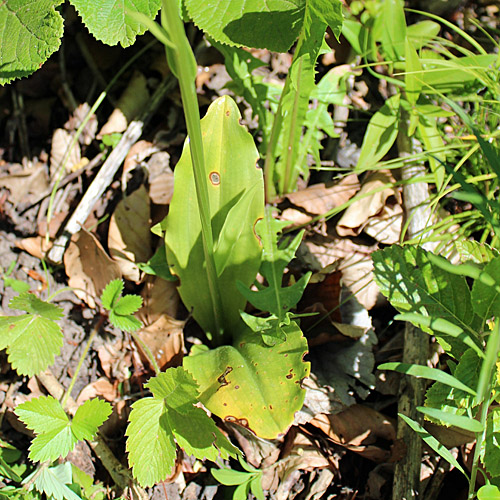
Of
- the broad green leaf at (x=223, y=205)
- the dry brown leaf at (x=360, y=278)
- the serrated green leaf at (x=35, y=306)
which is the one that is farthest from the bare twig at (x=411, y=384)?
the serrated green leaf at (x=35, y=306)

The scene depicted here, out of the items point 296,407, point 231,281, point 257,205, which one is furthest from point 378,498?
point 257,205

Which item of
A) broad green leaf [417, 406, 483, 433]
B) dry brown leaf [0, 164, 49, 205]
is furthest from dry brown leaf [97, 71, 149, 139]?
broad green leaf [417, 406, 483, 433]

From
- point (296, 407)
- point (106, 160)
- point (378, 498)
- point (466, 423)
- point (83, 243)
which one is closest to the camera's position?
point (466, 423)

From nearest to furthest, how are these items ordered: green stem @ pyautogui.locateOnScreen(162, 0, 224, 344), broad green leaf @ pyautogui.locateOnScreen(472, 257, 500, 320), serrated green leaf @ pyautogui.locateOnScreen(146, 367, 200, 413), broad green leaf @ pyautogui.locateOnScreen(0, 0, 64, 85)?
green stem @ pyautogui.locateOnScreen(162, 0, 224, 344), broad green leaf @ pyautogui.locateOnScreen(472, 257, 500, 320), serrated green leaf @ pyautogui.locateOnScreen(146, 367, 200, 413), broad green leaf @ pyautogui.locateOnScreen(0, 0, 64, 85)

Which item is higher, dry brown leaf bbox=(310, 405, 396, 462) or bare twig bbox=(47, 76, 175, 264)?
bare twig bbox=(47, 76, 175, 264)

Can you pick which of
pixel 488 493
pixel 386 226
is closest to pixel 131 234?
pixel 386 226

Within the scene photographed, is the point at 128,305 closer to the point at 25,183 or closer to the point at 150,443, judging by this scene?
the point at 150,443

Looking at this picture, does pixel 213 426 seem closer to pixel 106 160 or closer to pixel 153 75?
pixel 106 160

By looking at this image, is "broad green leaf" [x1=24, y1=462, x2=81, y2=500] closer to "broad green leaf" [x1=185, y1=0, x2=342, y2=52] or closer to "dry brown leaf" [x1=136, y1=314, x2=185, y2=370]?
"dry brown leaf" [x1=136, y1=314, x2=185, y2=370]
